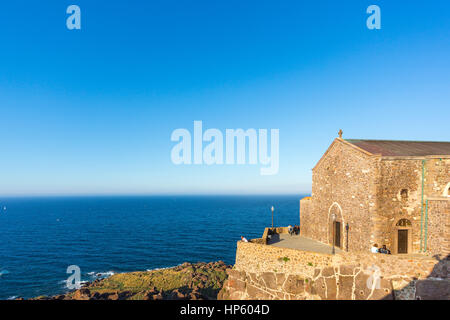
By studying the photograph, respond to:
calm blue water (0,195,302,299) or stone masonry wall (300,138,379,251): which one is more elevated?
stone masonry wall (300,138,379,251)

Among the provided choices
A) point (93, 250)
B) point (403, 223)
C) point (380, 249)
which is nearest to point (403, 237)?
point (403, 223)

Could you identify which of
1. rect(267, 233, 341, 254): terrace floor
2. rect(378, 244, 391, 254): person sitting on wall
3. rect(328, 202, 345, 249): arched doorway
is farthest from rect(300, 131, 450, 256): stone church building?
A: rect(267, 233, 341, 254): terrace floor

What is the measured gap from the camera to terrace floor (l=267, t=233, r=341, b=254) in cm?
2430

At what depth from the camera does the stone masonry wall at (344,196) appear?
21047 mm

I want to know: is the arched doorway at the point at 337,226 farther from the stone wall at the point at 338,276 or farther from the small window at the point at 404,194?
the stone wall at the point at 338,276

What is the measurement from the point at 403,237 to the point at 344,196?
5318mm

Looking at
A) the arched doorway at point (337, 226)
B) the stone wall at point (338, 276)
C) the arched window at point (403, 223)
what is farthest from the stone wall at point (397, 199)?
the arched doorway at point (337, 226)

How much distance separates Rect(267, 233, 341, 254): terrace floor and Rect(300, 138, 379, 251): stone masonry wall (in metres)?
0.98

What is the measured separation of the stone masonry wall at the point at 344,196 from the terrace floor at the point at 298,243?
978mm

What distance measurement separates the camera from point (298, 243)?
26.6 meters

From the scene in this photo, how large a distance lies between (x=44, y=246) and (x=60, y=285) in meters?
31.3

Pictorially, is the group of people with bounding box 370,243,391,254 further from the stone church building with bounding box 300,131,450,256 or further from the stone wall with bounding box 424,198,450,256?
the stone wall with bounding box 424,198,450,256

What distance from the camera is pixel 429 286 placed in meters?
17.2
